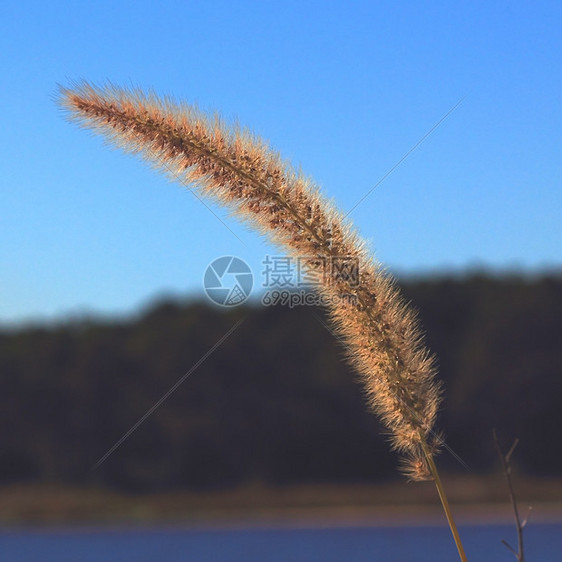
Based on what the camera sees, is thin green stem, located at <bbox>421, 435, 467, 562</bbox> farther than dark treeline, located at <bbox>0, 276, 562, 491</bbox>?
No

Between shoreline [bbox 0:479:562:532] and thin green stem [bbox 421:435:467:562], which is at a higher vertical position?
shoreline [bbox 0:479:562:532]

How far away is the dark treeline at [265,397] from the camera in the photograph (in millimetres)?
35406

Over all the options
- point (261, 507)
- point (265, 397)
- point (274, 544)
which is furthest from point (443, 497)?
point (261, 507)

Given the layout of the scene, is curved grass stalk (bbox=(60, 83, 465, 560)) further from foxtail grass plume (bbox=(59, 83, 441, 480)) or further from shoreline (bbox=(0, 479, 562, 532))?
shoreline (bbox=(0, 479, 562, 532))

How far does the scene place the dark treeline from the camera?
116 feet

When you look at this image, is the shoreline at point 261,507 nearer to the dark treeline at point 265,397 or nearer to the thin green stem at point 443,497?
the dark treeline at point 265,397

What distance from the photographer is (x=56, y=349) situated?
139 feet

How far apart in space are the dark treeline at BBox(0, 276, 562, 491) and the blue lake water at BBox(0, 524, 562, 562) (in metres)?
2.99

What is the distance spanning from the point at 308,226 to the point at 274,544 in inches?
1538

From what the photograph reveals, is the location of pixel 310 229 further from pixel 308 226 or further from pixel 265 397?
pixel 265 397

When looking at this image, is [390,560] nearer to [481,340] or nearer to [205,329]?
[481,340]

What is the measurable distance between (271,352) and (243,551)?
8574 millimetres

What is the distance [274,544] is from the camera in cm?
3997

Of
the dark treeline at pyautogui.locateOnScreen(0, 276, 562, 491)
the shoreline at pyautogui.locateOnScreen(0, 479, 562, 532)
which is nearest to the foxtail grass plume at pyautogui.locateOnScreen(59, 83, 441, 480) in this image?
the dark treeline at pyautogui.locateOnScreen(0, 276, 562, 491)
